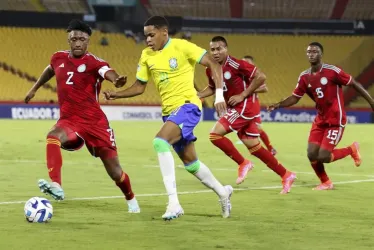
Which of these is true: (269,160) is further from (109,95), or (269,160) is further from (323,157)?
(109,95)

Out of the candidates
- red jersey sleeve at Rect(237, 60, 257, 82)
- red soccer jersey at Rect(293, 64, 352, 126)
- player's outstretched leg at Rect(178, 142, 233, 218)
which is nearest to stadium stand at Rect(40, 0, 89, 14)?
red jersey sleeve at Rect(237, 60, 257, 82)

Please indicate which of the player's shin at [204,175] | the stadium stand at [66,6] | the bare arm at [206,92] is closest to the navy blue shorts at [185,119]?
the player's shin at [204,175]

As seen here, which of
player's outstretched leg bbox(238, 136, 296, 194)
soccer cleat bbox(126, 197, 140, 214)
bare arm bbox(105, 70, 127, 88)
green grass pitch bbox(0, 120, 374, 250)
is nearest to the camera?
green grass pitch bbox(0, 120, 374, 250)

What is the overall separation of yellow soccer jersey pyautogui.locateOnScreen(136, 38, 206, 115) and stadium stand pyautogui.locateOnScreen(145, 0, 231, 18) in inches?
1511

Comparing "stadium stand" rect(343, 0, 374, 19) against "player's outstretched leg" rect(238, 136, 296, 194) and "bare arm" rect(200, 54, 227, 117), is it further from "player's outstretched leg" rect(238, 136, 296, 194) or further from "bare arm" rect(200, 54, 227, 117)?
"bare arm" rect(200, 54, 227, 117)

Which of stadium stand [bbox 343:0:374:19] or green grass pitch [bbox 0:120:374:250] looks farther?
stadium stand [bbox 343:0:374:19]

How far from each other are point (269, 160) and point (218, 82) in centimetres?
404

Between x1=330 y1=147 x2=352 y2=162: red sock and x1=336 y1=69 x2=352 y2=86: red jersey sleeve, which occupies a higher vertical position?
x1=336 y1=69 x2=352 y2=86: red jersey sleeve

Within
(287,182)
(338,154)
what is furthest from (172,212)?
(338,154)

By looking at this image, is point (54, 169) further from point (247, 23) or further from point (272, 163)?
point (247, 23)

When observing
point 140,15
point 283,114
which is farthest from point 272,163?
point 140,15

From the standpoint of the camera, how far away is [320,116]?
12523mm

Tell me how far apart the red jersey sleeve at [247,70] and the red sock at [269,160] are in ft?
3.46

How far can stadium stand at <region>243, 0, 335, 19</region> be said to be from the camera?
155 ft
